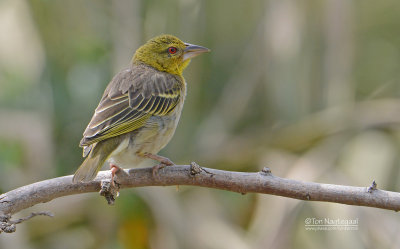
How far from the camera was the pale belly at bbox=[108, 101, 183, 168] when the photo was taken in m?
3.89

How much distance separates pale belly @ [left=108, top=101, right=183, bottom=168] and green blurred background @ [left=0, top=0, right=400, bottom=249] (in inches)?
57.9

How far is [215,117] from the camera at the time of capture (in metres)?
6.35

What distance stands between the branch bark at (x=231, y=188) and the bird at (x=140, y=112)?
0.10m

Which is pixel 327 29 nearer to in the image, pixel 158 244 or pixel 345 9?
pixel 345 9

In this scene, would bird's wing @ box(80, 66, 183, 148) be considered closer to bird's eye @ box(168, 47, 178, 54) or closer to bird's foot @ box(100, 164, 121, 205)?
bird's eye @ box(168, 47, 178, 54)

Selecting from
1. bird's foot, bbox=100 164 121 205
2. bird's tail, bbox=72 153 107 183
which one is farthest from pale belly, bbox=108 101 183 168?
bird's foot, bbox=100 164 121 205

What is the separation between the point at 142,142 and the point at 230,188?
101cm

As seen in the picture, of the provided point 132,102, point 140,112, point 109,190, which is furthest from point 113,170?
point 132,102

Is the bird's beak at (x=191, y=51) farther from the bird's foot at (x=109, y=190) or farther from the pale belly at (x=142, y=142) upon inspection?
the bird's foot at (x=109, y=190)

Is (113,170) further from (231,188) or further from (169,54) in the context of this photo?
(169,54)

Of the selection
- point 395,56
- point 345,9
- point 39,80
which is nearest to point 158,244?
point 39,80

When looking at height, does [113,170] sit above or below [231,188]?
below

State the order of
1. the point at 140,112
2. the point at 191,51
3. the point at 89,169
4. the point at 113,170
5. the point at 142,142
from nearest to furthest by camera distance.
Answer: the point at 89,169 < the point at 113,170 < the point at 142,142 < the point at 140,112 < the point at 191,51

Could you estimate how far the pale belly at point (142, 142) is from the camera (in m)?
3.89
